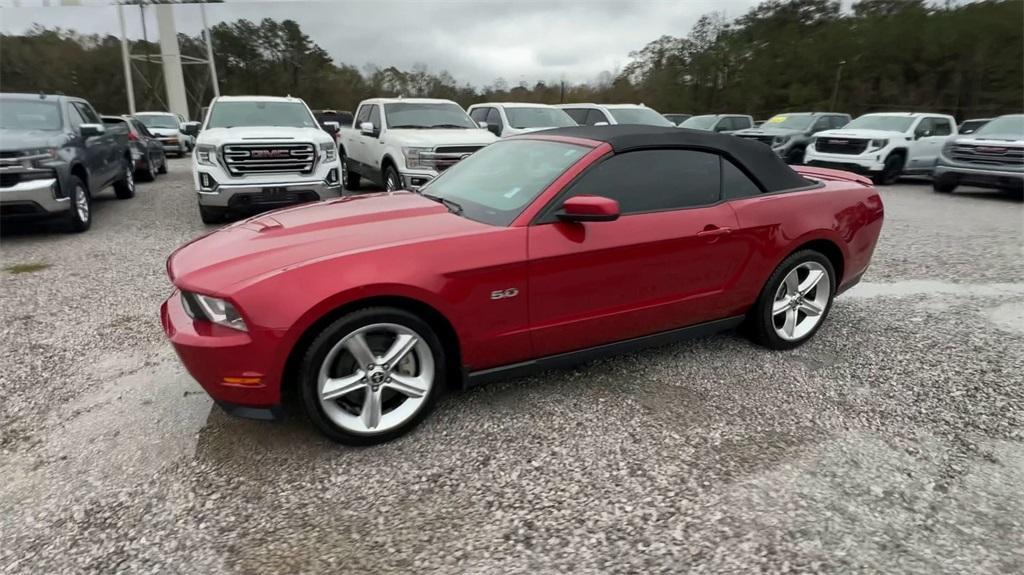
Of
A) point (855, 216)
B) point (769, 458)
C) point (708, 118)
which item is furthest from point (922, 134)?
point (769, 458)

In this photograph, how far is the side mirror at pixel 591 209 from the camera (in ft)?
9.46

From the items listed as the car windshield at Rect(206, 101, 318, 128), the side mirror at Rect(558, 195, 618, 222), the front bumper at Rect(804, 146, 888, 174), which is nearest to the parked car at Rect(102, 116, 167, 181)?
the car windshield at Rect(206, 101, 318, 128)

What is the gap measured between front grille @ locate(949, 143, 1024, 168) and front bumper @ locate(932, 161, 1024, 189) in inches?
6.7

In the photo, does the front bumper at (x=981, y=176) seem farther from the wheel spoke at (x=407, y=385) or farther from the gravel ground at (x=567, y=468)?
the wheel spoke at (x=407, y=385)

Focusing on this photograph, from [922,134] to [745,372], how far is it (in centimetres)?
1390

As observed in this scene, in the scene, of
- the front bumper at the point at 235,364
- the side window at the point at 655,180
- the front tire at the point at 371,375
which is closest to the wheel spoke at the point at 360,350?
the front tire at the point at 371,375

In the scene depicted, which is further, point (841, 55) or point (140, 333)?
point (841, 55)

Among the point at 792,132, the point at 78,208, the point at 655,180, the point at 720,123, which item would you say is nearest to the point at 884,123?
the point at 792,132

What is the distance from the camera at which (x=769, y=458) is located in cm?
280

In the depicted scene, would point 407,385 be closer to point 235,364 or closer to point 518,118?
point 235,364

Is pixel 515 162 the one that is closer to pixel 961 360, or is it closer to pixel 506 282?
pixel 506 282

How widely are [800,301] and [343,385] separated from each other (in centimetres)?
309

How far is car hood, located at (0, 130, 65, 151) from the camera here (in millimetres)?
6688

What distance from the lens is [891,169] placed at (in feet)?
44.6
